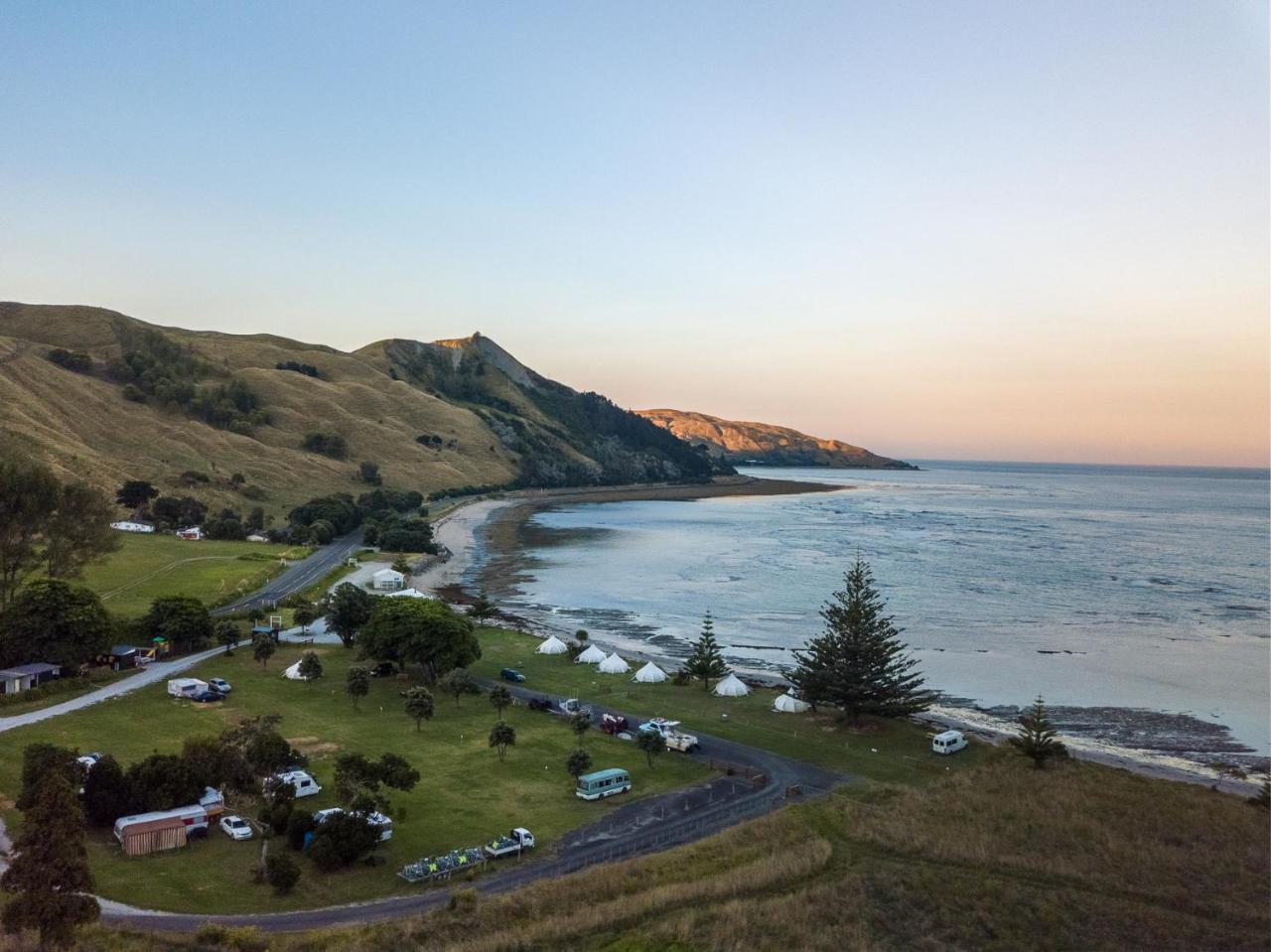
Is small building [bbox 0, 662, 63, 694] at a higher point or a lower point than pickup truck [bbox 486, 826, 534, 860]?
higher

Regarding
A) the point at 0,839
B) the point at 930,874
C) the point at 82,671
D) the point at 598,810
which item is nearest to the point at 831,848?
the point at 930,874

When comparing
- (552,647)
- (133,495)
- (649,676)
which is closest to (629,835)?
(649,676)

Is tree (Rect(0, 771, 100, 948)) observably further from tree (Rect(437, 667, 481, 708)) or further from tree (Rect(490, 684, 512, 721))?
tree (Rect(437, 667, 481, 708))

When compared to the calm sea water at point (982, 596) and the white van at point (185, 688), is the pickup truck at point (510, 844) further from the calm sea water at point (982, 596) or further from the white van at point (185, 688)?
the calm sea water at point (982, 596)

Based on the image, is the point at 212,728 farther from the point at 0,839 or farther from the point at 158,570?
the point at 158,570

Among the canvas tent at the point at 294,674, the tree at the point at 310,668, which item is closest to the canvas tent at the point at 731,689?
the tree at the point at 310,668

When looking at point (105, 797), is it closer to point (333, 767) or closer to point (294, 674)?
point (333, 767)

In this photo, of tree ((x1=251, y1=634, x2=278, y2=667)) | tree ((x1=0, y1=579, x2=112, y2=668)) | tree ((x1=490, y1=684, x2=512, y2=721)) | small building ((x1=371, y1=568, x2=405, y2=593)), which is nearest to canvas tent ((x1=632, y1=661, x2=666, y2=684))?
tree ((x1=490, y1=684, x2=512, y2=721))
